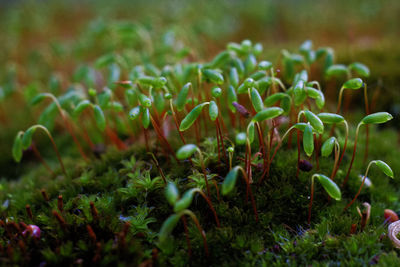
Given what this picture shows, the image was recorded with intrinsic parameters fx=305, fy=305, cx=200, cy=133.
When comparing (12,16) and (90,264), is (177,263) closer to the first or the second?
(90,264)

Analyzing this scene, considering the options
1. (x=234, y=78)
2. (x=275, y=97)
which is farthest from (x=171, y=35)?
(x=275, y=97)

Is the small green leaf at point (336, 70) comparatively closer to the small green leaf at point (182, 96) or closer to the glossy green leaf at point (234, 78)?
the glossy green leaf at point (234, 78)

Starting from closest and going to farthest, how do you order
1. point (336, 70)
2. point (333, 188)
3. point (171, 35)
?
point (333, 188)
point (336, 70)
point (171, 35)

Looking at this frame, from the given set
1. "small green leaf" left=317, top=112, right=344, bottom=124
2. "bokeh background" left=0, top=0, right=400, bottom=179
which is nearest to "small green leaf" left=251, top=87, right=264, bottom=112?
"small green leaf" left=317, top=112, right=344, bottom=124

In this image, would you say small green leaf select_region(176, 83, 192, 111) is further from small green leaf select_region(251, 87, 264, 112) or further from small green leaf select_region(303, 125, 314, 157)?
small green leaf select_region(303, 125, 314, 157)

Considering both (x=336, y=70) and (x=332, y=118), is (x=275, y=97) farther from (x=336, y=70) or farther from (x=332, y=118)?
(x=336, y=70)

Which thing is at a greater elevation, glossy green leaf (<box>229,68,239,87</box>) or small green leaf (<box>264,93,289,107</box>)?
glossy green leaf (<box>229,68,239,87</box>)

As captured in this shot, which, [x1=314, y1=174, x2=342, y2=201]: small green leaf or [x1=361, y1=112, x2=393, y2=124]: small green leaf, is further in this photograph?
[x1=361, y1=112, x2=393, y2=124]: small green leaf
